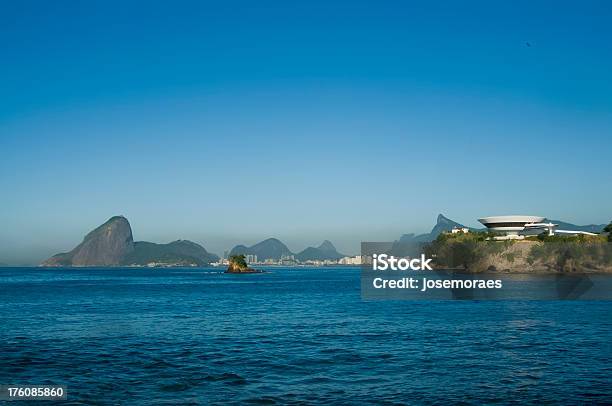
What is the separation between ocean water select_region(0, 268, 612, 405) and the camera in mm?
25688

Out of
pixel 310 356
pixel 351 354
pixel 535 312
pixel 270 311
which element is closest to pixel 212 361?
pixel 310 356

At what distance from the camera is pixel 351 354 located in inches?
1415

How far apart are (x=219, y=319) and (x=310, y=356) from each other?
26.4 meters

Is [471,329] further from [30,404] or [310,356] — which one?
[30,404]

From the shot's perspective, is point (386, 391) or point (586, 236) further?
point (586, 236)

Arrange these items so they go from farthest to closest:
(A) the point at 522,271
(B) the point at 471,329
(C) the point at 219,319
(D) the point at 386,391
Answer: (A) the point at 522,271, (C) the point at 219,319, (B) the point at 471,329, (D) the point at 386,391

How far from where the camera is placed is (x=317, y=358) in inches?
1357

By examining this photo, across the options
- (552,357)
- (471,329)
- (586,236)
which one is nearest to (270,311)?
(471,329)

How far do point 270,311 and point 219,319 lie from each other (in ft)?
36.2

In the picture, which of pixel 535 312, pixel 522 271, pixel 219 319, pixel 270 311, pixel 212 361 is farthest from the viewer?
pixel 522 271

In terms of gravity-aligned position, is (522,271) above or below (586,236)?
A: below

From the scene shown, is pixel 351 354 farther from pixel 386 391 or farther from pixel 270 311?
pixel 270 311

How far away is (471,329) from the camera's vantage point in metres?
49.0

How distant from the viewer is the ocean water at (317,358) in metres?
25.7
